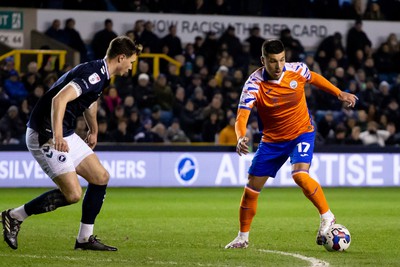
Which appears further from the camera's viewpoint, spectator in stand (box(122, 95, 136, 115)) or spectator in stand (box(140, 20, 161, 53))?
spectator in stand (box(140, 20, 161, 53))

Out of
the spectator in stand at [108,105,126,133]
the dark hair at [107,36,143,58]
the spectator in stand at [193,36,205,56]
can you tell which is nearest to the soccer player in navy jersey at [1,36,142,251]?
the dark hair at [107,36,143,58]

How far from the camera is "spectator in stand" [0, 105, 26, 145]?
20250 mm

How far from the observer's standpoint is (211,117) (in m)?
21.8

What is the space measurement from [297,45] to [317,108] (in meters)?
1.96

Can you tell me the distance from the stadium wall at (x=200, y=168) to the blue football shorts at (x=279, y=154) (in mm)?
9996

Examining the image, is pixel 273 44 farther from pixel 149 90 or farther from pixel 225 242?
pixel 149 90

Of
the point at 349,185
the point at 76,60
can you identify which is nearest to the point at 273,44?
the point at 349,185

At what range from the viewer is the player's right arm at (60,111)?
891 centimetres

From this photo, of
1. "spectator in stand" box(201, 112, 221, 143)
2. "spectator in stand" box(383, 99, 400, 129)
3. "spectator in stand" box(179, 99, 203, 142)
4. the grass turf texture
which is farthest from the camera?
"spectator in stand" box(383, 99, 400, 129)

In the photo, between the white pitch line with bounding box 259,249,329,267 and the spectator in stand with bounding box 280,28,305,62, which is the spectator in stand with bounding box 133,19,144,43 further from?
the white pitch line with bounding box 259,249,329,267

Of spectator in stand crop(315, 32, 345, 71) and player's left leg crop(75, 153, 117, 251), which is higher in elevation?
spectator in stand crop(315, 32, 345, 71)

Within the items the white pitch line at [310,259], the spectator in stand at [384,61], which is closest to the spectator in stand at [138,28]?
the spectator in stand at [384,61]

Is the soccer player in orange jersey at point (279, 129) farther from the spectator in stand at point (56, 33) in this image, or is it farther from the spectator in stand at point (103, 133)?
the spectator in stand at point (56, 33)

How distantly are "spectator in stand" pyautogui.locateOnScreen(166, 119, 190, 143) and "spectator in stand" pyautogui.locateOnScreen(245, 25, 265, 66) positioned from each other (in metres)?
4.38
